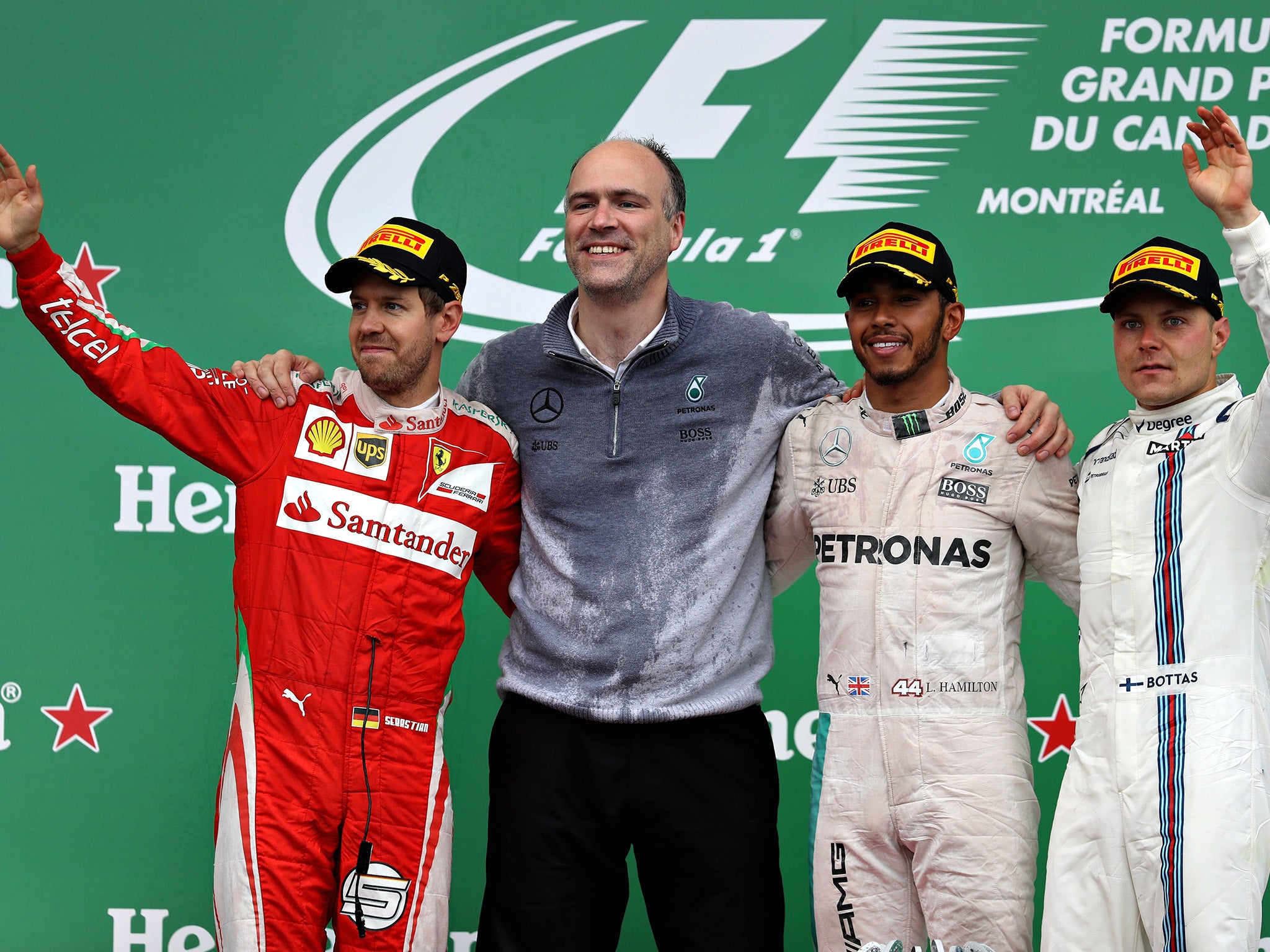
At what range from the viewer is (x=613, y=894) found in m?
2.13

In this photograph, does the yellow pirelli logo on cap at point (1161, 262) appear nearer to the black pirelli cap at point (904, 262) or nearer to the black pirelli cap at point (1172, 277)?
the black pirelli cap at point (1172, 277)

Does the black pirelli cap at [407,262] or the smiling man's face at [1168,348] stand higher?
the black pirelli cap at [407,262]

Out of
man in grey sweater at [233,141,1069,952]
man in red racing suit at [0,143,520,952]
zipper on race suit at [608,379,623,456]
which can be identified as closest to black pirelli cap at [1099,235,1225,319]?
man in grey sweater at [233,141,1069,952]

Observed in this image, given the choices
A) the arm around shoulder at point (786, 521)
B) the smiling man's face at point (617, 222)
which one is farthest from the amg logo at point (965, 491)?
the smiling man's face at point (617, 222)

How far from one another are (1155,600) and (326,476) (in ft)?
4.86

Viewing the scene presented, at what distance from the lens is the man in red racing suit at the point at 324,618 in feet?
6.47

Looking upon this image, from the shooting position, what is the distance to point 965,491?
2.05 metres

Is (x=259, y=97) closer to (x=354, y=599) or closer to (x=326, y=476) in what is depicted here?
(x=326, y=476)

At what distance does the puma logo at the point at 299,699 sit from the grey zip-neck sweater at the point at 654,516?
0.37 metres

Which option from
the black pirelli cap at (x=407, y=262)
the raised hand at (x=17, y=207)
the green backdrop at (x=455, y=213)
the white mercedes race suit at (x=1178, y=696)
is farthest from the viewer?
the green backdrop at (x=455, y=213)

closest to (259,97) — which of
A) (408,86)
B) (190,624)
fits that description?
(408,86)

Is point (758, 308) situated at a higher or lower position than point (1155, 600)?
higher

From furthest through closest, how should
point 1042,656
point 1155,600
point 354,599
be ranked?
point 1042,656, point 354,599, point 1155,600

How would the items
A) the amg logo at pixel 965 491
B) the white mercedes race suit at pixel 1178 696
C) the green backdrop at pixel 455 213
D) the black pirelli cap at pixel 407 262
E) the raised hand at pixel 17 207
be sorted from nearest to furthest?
the white mercedes race suit at pixel 1178 696, the raised hand at pixel 17 207, the amg logo at pixel 965 491, the black pirelli cap at pixel 407 262, the green backdrop at pixel 455 213
